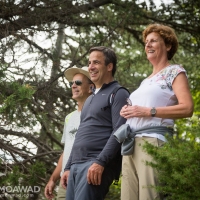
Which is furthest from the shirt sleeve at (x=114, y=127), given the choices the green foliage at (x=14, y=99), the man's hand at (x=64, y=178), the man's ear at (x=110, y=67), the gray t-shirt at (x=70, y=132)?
the green foliage at (x=14, y=99)

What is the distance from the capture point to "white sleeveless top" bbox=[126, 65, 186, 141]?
306 cm

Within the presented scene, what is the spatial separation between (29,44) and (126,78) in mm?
2494

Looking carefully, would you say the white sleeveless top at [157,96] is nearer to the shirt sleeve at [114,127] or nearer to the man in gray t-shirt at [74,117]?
the shirt sleeve at [114,127]

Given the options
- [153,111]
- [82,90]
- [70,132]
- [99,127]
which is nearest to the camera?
[153,111]

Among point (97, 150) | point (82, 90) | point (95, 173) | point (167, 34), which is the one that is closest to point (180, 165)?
point (95, 173)

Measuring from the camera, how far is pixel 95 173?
3.15 m

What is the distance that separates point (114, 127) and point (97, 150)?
20 cm

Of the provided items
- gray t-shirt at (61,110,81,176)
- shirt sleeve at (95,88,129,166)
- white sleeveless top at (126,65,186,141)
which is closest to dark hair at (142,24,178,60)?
white sleeveless top at (126,65,186,141)

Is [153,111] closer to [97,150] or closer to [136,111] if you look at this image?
[136,111]

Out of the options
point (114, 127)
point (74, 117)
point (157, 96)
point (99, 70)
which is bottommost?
point (114, 127)

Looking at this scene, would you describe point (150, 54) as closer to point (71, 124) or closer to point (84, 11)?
point (71, 124)

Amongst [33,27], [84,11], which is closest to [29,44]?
[33,27]

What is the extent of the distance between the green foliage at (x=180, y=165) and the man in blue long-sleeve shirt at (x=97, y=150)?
0.61 metres

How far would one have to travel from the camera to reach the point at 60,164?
4332 millimetres
